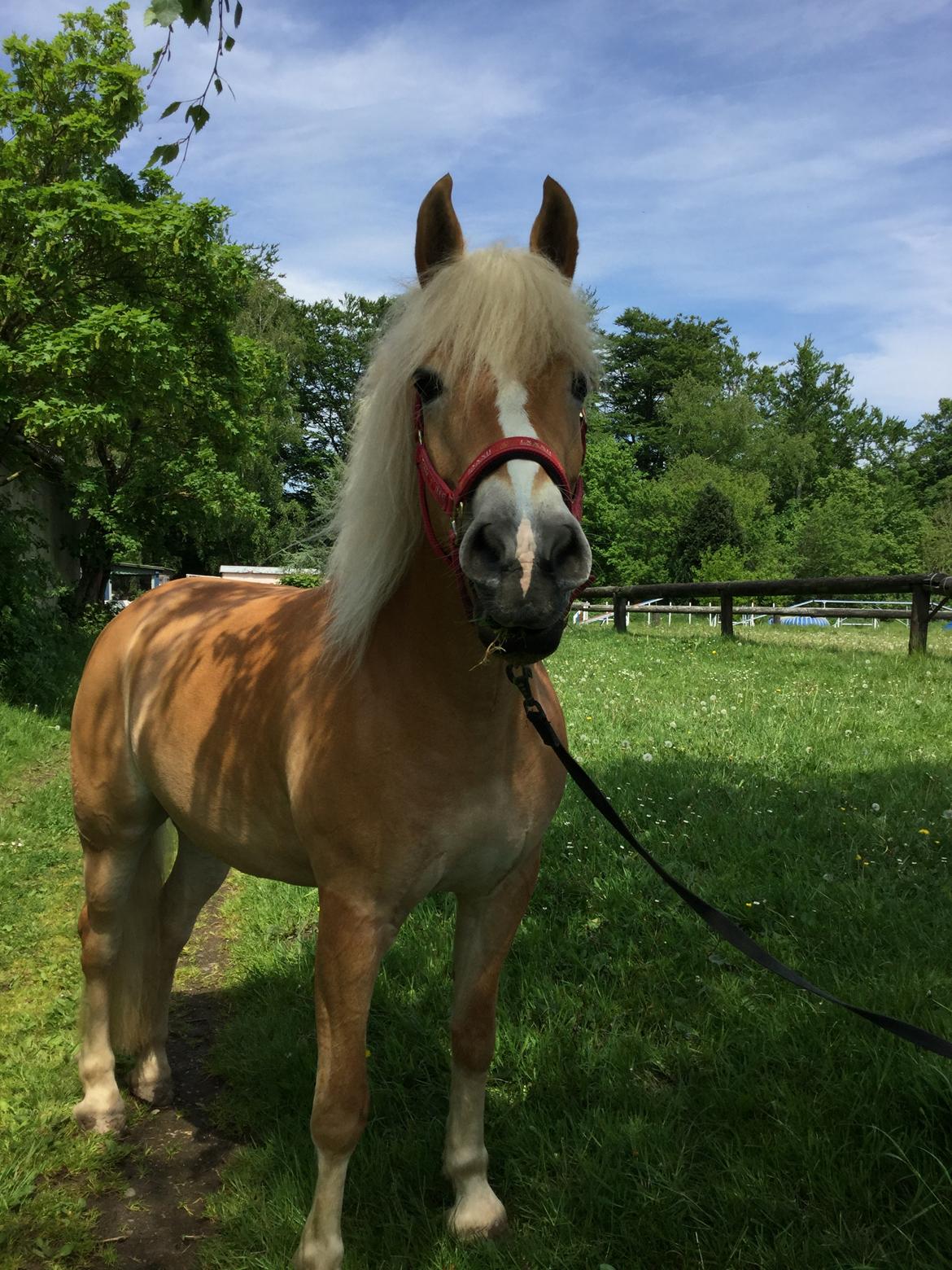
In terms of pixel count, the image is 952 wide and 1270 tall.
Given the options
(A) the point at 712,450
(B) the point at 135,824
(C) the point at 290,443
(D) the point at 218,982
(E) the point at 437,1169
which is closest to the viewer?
(E) the point at 437,1169

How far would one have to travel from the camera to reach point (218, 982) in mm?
4035

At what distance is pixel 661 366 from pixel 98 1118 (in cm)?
5498

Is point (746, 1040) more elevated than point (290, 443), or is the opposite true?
point (290, 443)

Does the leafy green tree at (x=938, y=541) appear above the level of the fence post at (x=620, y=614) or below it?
above

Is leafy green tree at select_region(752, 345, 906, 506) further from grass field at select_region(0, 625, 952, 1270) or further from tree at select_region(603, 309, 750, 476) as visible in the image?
grass field at select_region(0, 625, 952, 1270)

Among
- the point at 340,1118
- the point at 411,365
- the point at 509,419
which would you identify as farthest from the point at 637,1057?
the point at 411,365

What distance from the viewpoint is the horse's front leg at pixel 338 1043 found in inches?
80.6

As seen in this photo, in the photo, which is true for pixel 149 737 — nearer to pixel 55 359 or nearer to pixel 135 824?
pixel 135 824

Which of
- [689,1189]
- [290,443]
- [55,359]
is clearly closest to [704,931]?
[689,1189]

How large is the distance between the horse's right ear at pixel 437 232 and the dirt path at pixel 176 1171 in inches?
111

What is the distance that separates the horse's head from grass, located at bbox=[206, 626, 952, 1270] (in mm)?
1617

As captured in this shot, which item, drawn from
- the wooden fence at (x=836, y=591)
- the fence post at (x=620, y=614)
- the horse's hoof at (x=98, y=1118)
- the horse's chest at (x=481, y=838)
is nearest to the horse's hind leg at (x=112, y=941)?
the horse's hoof at (x=98, y=1118)

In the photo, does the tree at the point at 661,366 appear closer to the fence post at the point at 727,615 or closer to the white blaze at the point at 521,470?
the fence post at the point at 727,615

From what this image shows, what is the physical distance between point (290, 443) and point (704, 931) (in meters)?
36.7
